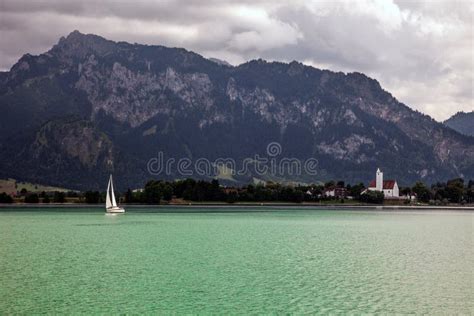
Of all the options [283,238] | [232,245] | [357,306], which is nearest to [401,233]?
[283,238]

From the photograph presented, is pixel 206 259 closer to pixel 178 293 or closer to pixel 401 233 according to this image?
pixel 178 293

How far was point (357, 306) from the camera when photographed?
50344 mm

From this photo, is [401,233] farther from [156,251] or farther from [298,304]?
[298,304]

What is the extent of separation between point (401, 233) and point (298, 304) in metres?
86.5

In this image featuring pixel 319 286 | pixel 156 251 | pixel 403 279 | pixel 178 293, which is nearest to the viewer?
pixel 178 293

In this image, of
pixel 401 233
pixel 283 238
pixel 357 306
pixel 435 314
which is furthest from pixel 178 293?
pixel 401 233

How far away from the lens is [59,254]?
83.9m

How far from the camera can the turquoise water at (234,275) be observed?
166 ft

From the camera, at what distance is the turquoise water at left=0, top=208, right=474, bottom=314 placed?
50.6 meters

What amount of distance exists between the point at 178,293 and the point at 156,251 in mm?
34457

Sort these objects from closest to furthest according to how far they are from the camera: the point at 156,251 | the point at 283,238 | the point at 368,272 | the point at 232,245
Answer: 1. the point at 368,272
2. the point at 156,251
3. the point at 232,245
4. the point at 283,238

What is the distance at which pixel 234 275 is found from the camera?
6606cm

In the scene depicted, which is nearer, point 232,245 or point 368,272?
point 368,272

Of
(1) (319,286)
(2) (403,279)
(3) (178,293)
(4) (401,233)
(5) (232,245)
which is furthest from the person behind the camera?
(4) (401,233)
